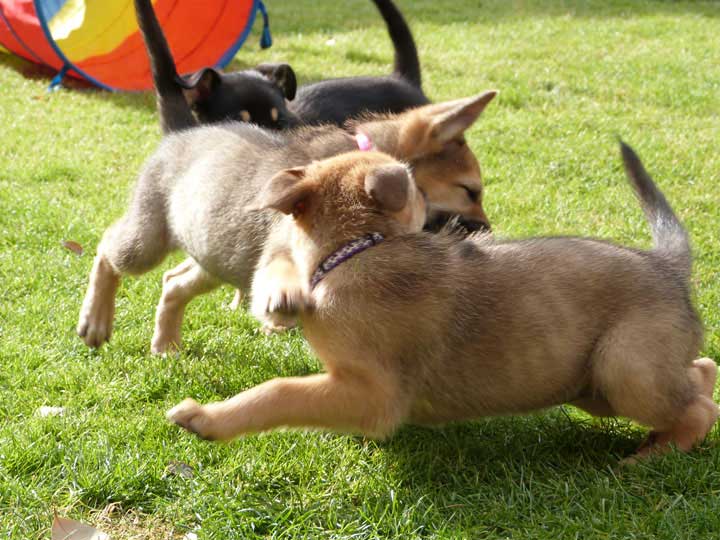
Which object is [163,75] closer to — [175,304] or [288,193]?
[175,304]

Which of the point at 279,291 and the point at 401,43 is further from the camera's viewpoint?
the point at 401,43

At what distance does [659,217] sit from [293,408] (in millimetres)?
1638

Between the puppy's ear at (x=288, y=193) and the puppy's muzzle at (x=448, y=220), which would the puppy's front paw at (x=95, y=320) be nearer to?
the puppy's ear at (x=288, y=193)

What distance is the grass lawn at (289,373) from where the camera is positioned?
8.63 feet

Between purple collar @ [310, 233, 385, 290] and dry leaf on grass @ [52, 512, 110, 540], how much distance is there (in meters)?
0.97

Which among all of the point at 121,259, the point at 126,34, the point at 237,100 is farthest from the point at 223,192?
the point at 126,34

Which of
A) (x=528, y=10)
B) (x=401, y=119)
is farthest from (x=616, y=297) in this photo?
(x=528, y=10)

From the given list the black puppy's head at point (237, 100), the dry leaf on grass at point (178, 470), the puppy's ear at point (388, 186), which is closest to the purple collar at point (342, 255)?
the puppy's ear at point (388, 186)

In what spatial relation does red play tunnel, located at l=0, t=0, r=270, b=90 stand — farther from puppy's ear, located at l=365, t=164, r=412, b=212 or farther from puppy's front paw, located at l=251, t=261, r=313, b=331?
puppy's ear, located at l=365, t=164, r=412, b=212

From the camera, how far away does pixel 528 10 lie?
39.1 ft

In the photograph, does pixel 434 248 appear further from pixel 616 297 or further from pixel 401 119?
pixel 401 119

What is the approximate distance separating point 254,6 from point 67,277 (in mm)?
4625

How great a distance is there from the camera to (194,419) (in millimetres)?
2547

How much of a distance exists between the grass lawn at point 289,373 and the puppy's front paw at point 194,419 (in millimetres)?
264
